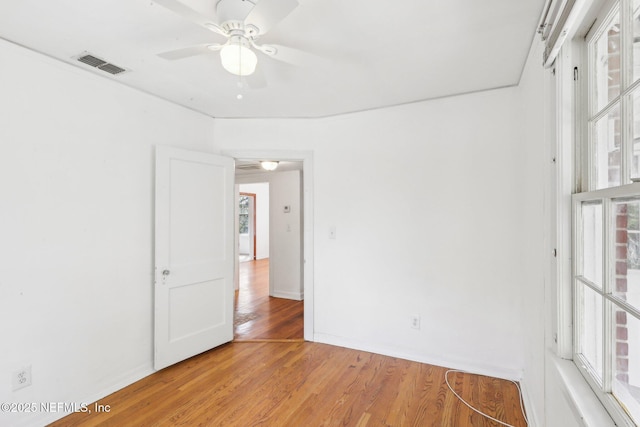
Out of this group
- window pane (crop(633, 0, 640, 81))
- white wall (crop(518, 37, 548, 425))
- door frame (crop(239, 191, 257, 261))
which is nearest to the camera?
window pane (crop(633, 0, 640, 81))

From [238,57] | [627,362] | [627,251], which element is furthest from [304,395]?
[238,57]

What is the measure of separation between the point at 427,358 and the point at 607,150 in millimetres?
2349

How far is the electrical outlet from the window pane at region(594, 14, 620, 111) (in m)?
3.31

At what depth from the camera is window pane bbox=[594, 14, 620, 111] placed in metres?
1.04

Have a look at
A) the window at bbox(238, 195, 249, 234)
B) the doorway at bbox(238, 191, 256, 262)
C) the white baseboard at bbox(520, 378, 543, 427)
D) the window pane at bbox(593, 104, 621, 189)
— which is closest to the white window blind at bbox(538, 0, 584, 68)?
the window pane at bbox(593, 104, 621, 189)

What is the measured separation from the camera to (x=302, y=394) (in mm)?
2391

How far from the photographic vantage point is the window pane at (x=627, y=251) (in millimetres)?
925

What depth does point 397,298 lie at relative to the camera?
3.01 metres

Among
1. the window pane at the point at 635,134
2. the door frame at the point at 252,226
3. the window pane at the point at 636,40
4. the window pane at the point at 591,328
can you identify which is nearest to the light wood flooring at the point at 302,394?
the window pane at the point at 591,328

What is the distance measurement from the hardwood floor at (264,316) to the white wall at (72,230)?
1243mm

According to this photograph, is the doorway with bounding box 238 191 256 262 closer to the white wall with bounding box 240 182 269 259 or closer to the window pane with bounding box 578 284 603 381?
the white wall with bounding box 240 182 269 259

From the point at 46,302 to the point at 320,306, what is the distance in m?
2.28

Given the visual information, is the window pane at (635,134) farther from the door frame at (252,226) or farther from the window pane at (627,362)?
the door frame at (252,226)

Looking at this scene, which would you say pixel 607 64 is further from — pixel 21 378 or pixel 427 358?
pixel 21 378
